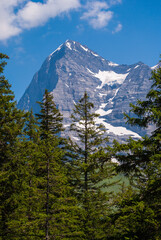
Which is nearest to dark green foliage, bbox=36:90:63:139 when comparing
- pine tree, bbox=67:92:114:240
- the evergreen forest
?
pine tree, bbox=67:92:114:240

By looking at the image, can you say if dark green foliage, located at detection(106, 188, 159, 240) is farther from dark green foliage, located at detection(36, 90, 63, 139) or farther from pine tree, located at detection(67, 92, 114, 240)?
dark green foliage, located at detection(36, 90, 63, 139)

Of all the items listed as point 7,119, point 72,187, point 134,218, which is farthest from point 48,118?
point 134,218

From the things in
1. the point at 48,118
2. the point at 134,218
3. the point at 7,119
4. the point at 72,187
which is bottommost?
the point at 134,218

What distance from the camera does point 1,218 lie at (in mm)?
11648

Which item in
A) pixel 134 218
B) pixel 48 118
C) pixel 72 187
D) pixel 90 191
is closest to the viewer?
pixel 134 218

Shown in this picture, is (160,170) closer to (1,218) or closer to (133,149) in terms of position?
(133,149)

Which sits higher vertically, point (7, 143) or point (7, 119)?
point (7, 119)

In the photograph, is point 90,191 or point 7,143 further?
point 90,191

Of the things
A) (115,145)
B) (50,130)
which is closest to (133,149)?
(115,145)

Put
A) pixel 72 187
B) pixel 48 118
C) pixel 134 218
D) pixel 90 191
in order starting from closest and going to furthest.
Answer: pixel 134 218, pixel 72 187, pixel 90 191, pixel 48 118

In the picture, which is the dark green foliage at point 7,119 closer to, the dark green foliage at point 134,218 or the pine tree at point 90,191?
the pine tree at point 90,191

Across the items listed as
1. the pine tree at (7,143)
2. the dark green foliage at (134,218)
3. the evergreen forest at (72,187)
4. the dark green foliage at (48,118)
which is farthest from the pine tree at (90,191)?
the pine tree at (7,143)

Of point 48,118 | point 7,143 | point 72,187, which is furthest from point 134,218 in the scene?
point 48,118

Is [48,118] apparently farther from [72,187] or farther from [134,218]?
[134,218]
